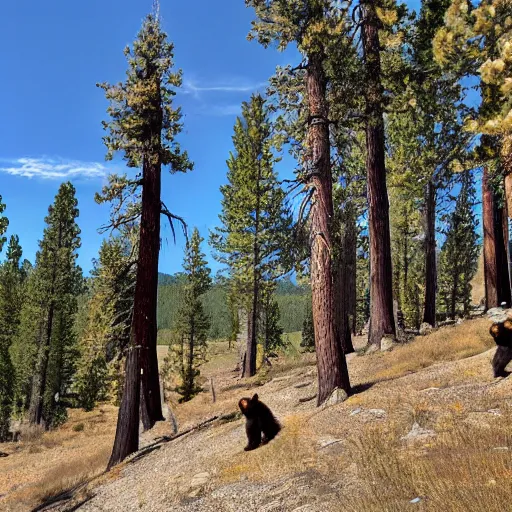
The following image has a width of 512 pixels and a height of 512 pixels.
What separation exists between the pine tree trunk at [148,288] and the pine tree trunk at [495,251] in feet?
44.4

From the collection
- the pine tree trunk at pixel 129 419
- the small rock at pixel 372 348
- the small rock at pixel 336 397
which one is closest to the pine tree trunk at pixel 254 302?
the small rock at pixel 372 348

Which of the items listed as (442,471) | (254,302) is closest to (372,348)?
(442,471)

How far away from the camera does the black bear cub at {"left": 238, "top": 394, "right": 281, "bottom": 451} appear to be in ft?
30.1

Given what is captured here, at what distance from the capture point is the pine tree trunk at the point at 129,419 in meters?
12.3

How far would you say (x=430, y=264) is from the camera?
21969mm

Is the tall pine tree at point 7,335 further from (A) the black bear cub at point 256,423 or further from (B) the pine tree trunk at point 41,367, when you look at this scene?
(A) the black bear cub at point 256,423

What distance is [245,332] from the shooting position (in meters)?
29.1

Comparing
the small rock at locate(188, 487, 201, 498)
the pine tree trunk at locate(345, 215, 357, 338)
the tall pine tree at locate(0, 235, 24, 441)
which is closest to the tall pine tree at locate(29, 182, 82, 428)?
the tall pine tree at locate(0, 235, 24, 441)

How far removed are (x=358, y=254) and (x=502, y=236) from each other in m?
14.1

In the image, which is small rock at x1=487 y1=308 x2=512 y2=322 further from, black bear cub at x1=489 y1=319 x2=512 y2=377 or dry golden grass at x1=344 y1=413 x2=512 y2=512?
dry golden grass at x1=344 y1=413 x2=512 y2=512

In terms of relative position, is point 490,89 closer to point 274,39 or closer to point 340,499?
point 274,39

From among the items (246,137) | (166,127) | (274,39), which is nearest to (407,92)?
(274,39)

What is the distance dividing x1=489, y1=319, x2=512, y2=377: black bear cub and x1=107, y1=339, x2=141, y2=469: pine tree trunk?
8881mm

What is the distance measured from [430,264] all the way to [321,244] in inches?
516
